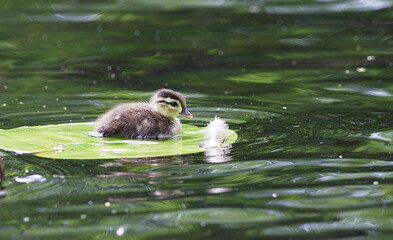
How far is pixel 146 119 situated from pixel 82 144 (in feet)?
2.82

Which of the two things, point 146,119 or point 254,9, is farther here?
point 254,9

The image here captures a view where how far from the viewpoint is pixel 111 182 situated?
5.88m

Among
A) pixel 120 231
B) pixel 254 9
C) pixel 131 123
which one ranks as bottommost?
pixel 120 231

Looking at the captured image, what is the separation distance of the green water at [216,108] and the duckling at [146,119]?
40 centimetres

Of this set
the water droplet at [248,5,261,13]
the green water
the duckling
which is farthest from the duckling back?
the water droplet at [248,5,261,13]

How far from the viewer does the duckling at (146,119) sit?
764cm

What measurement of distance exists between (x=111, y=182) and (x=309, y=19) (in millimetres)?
9094

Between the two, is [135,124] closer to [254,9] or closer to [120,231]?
[120,231]

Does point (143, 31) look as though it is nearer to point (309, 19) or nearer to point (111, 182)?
point (309, 19)

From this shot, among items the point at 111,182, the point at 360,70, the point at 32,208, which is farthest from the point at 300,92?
the point at 32,208

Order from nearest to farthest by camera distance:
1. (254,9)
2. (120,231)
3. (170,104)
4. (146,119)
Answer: (120,231)
(146,119)
(170,104)
(254,9)

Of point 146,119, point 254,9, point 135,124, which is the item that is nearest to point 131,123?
point 135,124

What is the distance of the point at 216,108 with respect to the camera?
889 cm

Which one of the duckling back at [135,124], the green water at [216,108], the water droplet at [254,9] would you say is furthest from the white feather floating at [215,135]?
the water droplet at [254,9]
